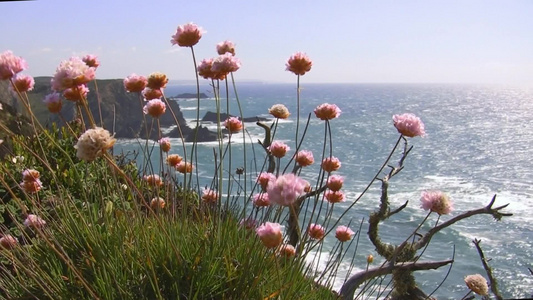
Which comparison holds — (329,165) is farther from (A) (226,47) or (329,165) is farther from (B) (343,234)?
(A) (226,47)

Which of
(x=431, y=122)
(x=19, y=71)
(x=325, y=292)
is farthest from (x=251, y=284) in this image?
(x=431, y=122)

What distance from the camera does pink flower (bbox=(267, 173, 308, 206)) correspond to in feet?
3.96

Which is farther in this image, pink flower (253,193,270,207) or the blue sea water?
the blue sea water

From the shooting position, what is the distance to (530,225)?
24.3 metres

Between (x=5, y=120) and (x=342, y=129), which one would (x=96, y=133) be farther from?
(x=342, y=129)

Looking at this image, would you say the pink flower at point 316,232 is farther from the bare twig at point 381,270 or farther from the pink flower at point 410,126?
the pink flower at point 410,126

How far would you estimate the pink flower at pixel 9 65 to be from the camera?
1695 millimetres

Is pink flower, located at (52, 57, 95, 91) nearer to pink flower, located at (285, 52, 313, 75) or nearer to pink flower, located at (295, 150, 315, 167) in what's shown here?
pink flower, located at (285, 52, 313, 75)

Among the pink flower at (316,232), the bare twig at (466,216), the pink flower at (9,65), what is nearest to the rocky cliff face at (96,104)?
the pink flower at (9,65)

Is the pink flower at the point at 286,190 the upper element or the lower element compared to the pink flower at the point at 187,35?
lower

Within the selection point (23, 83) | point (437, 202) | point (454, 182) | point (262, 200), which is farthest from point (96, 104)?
point (454, 182)

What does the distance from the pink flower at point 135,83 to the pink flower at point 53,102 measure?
0.95 feet

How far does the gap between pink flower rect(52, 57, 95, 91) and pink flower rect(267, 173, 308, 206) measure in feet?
2.60

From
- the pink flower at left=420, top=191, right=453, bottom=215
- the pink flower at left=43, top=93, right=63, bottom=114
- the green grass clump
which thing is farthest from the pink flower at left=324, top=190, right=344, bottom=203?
the pink flower at left=43, top=93, right=63, bottom=114
